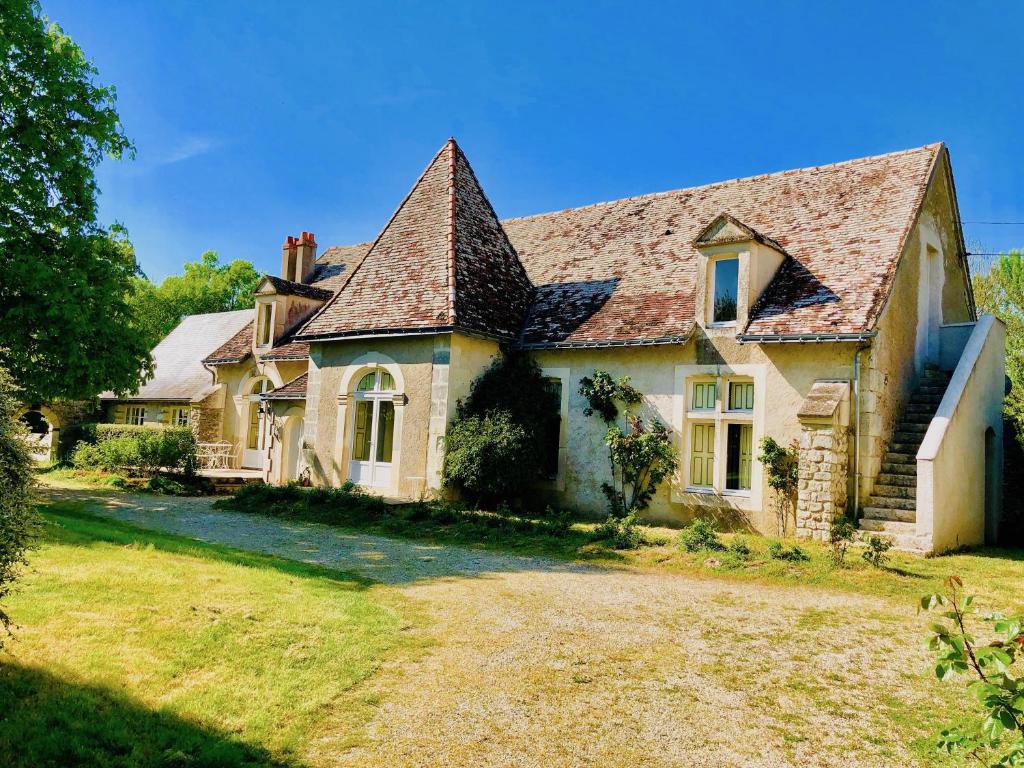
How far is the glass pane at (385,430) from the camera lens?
590 inches

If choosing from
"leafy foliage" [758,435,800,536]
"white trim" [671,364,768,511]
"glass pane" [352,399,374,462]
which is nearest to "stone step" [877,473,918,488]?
"leafy foliage" [758,435,800,536]

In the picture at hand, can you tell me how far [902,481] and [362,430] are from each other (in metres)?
10.3

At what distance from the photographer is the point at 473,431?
13531 millimetres

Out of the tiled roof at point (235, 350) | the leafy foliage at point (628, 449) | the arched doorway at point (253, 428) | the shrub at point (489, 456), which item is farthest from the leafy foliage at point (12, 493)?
the tiled roof at point (235, 350)

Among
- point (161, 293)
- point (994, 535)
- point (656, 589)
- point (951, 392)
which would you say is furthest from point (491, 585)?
point (161, 293)

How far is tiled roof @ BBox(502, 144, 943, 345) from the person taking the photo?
40.9ft

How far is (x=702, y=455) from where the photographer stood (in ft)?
43.5

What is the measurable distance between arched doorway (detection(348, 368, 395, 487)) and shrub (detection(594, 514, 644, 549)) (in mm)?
5112

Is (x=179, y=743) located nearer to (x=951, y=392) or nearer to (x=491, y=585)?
(x=491, y=585)

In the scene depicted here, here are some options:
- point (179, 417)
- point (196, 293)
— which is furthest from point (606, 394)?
point (196, 293)

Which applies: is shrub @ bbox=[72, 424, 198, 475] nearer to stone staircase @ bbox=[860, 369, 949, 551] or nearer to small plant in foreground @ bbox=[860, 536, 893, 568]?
stone staircase @ bbox=[860, 369, 949, 551]

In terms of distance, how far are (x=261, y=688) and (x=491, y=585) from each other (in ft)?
12.1

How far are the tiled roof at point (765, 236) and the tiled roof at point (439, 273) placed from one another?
1.02 meters

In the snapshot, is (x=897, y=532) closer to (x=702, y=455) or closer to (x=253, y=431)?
(x=702, y=455)
